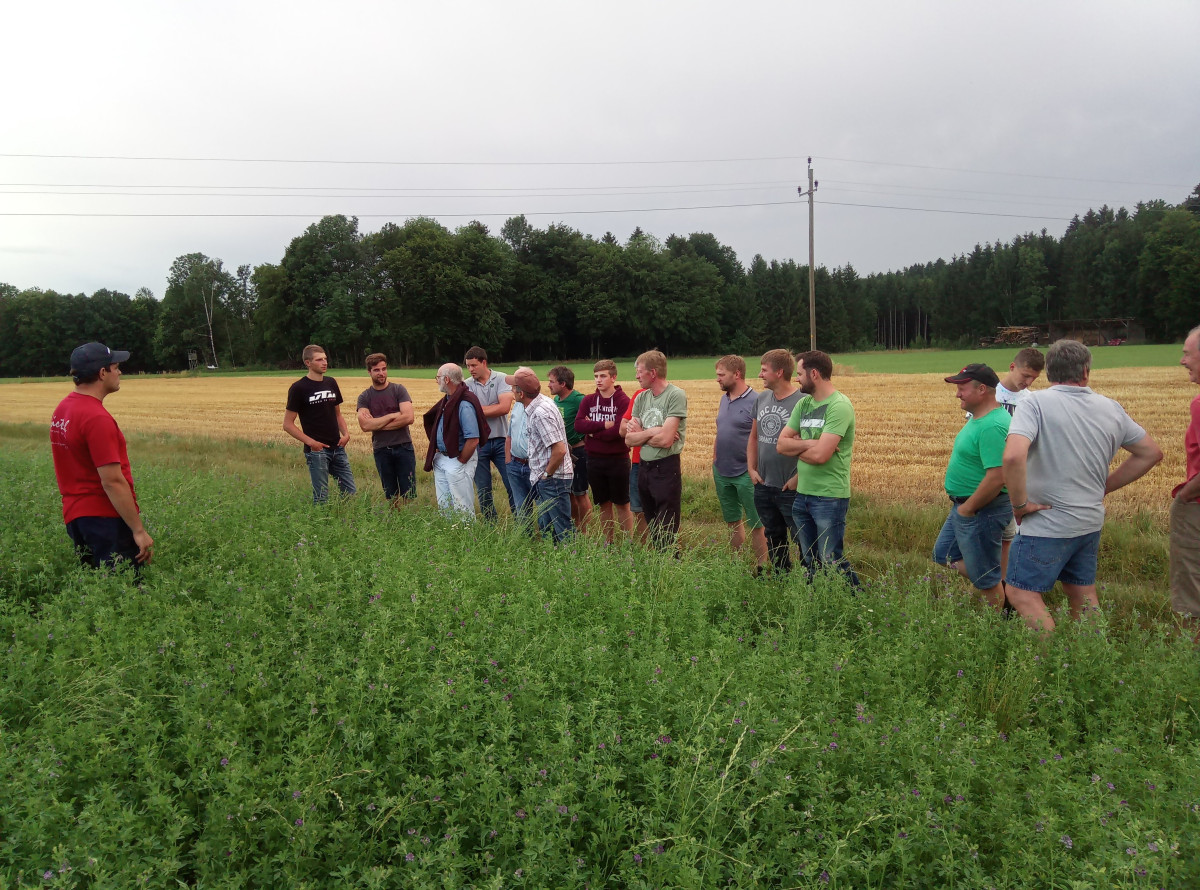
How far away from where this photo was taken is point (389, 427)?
8.56 m

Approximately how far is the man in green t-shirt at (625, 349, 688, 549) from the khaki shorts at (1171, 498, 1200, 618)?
371cm

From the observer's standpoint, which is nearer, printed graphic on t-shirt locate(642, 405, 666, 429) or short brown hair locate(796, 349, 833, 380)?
short brown hair locate(796, 349, 833, 380)

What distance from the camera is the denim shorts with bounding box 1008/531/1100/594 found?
456 cm

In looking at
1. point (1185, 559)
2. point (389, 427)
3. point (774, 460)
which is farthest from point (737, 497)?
point (389, 427)

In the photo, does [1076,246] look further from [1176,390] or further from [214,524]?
[214,524]

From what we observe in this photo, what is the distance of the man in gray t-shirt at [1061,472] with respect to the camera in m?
4.53

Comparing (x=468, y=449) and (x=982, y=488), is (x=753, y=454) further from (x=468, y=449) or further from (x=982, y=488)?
(x=468, y=449)

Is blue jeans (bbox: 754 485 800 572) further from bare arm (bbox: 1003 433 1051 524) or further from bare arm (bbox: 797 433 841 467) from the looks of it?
bare arm (bbox: 1003 433 1051 524)

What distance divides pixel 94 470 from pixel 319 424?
3.79 metres

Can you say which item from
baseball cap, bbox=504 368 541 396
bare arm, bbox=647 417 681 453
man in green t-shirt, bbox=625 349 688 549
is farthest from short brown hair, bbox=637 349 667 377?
baseball cap, bbox=504 368 541 396

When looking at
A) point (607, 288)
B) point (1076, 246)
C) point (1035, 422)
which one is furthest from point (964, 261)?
point (1035, 422)

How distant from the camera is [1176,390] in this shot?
72.7ft

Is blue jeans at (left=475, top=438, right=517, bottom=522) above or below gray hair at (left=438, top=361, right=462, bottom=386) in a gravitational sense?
below

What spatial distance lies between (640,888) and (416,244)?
76340 millimetres
